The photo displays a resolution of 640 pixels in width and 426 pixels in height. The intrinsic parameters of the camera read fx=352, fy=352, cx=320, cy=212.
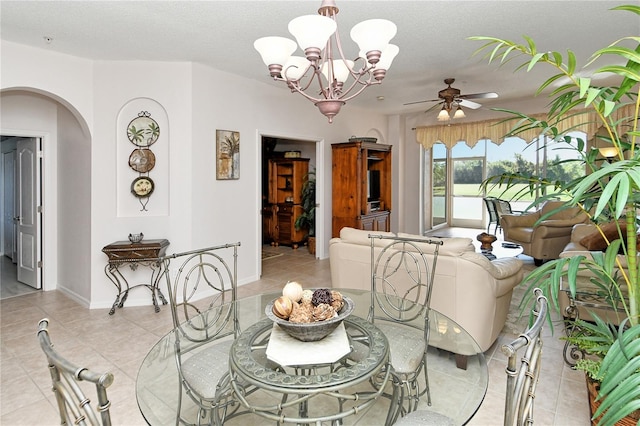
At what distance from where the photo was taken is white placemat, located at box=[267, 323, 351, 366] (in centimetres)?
141

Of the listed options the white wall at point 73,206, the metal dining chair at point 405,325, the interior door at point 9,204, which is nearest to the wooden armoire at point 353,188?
the metal dining chair at point 405,325

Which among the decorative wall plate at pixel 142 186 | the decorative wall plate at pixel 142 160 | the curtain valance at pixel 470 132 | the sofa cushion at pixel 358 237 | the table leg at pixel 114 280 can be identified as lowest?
the table leg at pixel 114 280

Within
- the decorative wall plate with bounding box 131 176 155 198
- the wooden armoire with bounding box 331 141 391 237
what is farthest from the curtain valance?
the decorative wall plate with bounding box 131 176 155 198

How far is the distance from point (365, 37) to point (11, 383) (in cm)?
330

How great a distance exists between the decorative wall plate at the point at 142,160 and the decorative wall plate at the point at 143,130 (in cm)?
9

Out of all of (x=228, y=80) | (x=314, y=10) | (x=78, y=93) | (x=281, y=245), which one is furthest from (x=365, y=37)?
(x=281, y=245)

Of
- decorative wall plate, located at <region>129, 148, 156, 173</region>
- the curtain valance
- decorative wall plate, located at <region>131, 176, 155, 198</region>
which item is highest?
the curtain valance

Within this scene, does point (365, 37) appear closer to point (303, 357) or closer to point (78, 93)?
point (303, 357)

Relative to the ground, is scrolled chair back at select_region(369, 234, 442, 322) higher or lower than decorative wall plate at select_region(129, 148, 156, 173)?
lower

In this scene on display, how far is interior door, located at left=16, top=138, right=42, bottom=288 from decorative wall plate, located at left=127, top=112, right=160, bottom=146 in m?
1.45

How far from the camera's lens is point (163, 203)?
415 cm

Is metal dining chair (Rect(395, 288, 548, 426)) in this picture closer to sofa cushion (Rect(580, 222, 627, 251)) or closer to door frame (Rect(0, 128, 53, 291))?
sofa cushion (Rect(580, 222, 627, 251))

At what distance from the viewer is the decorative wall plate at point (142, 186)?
404 centimetres

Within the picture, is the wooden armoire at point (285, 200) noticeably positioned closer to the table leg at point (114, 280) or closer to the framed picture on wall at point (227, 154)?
the framed picture on wall at point (227, 154)
